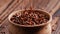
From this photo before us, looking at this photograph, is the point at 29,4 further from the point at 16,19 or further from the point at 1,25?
the point at 16,19

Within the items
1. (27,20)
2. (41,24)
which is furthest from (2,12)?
(41,24)

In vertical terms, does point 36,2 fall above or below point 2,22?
above

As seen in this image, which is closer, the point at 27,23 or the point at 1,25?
the point at 27,23

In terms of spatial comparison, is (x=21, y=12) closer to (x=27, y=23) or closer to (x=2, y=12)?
(x=27, y=23)

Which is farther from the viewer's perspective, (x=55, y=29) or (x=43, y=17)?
(x=55, y=29)

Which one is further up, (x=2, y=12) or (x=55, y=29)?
(x=2, y=12)

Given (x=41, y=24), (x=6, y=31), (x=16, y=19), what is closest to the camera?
(x=41, y=24)

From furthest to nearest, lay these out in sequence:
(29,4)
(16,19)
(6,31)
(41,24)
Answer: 1. (29,4)
2. (6,31)
3. (16,19)
4. (41,24)

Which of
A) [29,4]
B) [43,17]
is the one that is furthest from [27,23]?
[29,4]

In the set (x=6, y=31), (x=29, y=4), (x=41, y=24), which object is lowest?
(x=6, y=31)
